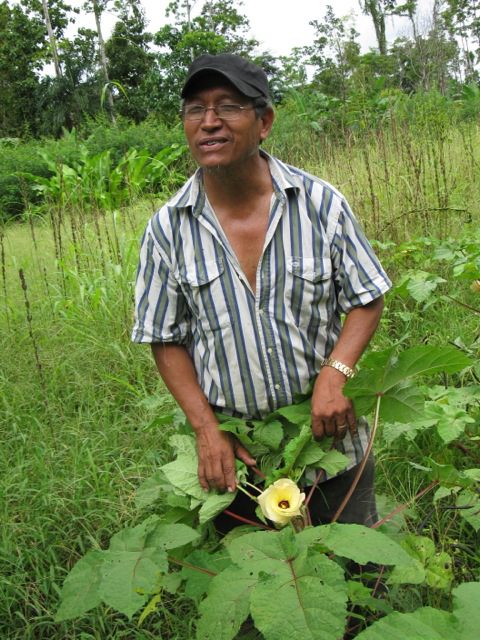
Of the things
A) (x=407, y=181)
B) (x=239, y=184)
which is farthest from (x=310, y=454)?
(x=407, y=181)

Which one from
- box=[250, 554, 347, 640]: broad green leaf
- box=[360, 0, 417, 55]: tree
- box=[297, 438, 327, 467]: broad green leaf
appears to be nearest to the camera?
box=[250, 554, 347, 640]: broad green leaf

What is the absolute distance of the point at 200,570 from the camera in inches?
59.2

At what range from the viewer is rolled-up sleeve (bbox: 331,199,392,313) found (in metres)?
1.74

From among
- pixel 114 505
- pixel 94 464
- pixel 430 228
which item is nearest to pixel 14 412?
pixel 94 464

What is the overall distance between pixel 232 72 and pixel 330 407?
879 mm

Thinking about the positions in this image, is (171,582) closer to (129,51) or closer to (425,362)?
(425,362)

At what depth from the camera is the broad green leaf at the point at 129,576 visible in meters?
1.18

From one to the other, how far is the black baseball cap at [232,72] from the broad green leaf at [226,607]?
1137 mm

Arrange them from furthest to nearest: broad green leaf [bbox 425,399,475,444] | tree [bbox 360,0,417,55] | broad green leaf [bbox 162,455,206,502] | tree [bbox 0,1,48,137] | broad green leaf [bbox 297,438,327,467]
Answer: tree [bbox 0,1,48,137] → tree [bbox 360,0,417,55] → broad green leaf [bbox 425,399,475,444] → broad green leaf [bbox 162,455,206,502] → broad green leaf [bbox 297,438,327,467]

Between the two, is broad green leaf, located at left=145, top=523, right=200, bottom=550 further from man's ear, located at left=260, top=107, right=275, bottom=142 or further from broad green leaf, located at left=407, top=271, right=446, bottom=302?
broad green leaf, located at left=407, top=271, right=446, bottom=302

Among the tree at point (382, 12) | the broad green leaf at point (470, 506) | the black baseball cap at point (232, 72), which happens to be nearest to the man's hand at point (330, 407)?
the broad green leaf at point (470, 506)

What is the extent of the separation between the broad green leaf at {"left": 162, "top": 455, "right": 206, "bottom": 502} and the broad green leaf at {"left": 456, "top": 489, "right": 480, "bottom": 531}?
A: 727 millimetres

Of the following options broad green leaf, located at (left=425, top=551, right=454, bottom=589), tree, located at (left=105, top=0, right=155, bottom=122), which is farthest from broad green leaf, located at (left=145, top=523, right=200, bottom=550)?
tree, located at (left=105, top=0, right=155, bottom=122)

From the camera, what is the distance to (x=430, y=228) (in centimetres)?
411
